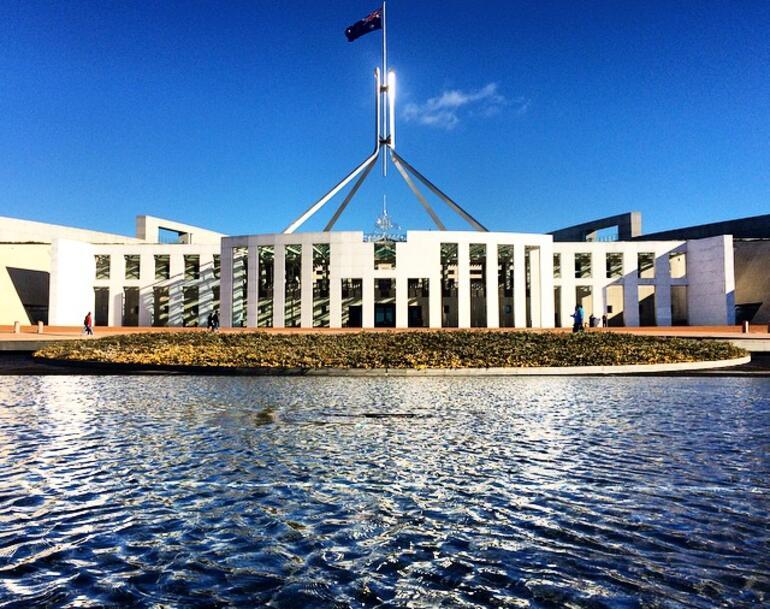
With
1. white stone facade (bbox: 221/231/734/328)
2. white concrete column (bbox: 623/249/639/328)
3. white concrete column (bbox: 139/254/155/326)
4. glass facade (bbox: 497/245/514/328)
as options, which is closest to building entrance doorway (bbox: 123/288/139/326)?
white concrete column (bbox: 139/254/155/326)

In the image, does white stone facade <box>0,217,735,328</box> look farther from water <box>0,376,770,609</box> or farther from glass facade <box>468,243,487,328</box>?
water <box>0,376,770,609</box>

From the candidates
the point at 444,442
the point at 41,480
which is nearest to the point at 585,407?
the point at 444,442

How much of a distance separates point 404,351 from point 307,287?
2530 cm

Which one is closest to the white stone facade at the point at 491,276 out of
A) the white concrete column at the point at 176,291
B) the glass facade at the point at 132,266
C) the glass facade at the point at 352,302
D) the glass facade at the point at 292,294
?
the glass facade at the point at 292,294

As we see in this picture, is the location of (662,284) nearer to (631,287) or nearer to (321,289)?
(631,287)

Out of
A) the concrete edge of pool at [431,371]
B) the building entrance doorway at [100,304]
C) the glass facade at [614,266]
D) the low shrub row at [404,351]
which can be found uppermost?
the glass facade at [614,266]

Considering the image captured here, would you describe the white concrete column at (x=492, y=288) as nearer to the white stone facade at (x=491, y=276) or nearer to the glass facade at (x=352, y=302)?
the white stone facade at (x=491, y=276)

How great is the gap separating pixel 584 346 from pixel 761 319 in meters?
40.6

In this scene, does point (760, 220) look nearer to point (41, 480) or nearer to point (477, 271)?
point (477, 271)

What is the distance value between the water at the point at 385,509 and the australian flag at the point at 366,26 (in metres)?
56.7

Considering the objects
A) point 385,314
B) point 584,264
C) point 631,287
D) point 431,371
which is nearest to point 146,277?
point 385,314

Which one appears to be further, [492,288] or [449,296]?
[449,296]

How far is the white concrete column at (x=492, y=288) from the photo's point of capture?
1837 inches

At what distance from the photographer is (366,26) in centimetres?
5953
